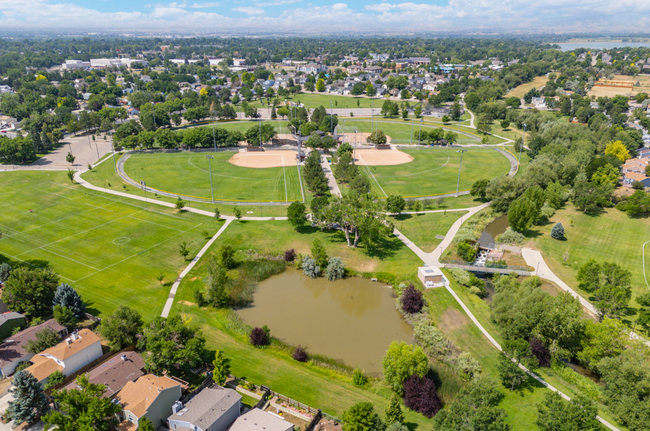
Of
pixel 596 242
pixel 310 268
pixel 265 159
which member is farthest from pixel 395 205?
pixel 265 159

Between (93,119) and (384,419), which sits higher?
(93,119)

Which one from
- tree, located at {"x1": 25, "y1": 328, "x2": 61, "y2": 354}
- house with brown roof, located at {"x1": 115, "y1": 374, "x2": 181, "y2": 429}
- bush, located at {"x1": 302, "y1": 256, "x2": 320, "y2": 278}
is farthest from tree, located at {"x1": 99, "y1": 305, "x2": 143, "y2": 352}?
bush, located at {"x1": 302, "y1": 256, "x2": 320, "y2": 278}

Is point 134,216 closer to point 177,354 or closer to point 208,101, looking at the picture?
point 177,354

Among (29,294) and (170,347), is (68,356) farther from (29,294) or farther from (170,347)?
(29,294)

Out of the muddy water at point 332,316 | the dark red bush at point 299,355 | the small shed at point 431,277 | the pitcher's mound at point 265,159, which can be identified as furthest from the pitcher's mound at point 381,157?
the dark red bush at point 299,355

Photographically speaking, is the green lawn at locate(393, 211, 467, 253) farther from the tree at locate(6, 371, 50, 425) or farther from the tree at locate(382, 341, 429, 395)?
the tree at locate(6, 371, 50, 425)

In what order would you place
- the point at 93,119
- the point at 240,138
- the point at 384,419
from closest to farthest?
the point at 384,419 → the point at 240,138 → the point at 93,119

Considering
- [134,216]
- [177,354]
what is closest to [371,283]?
[177,354]
